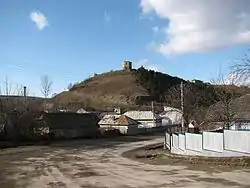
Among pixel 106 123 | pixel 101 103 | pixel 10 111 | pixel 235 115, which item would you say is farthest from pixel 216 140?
pixel 101 103

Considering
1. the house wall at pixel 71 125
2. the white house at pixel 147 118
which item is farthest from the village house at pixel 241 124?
the white house at pixel 147 118

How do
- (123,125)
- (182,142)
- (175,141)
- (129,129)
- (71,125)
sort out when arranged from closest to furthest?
1. (182,142)
2. (175,141)
3. (71,125)
4. (129,129)
5. (123,125)

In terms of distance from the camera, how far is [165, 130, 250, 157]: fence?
25625 millimetres

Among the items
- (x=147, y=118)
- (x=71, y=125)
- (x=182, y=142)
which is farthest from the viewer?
(x=147, y=118)

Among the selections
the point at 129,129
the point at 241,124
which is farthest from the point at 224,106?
the point at 129,129

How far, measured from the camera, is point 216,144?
2823 centimetres

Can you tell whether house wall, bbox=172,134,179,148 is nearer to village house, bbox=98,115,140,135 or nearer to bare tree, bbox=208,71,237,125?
bare tree, bbox=208,71,237,125

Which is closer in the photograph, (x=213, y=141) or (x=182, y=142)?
(x=213, y=141)

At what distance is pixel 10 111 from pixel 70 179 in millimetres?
44818

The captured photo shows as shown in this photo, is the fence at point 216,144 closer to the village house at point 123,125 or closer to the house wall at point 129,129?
the house wall at point 129,129

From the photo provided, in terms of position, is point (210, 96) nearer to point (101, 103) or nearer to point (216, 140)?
point (216, 140)

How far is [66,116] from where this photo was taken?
3110 inches

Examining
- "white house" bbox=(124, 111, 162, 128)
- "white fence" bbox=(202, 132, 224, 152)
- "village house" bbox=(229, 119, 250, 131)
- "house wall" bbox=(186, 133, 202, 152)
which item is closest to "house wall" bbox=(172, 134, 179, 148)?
"house wall" bbox=(186, 133, 202, 152)

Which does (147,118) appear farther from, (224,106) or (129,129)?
(224,106)
